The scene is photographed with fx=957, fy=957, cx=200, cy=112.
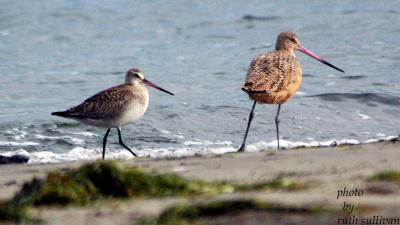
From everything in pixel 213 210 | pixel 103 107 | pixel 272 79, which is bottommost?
pixel 103 107

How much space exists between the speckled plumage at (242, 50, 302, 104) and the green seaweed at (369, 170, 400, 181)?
378 cm

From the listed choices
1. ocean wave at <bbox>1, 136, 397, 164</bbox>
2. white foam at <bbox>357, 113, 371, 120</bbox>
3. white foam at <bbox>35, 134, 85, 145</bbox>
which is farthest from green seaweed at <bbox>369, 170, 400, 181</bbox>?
white foam at <bbox>357, 113, 371, 120</bbox>

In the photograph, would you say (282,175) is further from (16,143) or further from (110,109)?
(16,143)

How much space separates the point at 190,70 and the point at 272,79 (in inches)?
231

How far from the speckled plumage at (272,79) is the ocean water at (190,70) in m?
0.72


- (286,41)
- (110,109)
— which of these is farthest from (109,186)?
(286,41)

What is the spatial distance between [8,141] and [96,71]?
16.1ft

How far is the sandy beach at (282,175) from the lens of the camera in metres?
5.09

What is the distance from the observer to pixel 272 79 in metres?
9.58

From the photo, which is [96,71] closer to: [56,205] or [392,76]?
[392,76]

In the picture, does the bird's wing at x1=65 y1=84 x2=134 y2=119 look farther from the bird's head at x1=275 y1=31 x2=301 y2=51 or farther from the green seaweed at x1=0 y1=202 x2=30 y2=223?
the green seaweed at x1=0 y1=202 x2=30 y2=223

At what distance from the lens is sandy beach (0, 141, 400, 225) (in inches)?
201

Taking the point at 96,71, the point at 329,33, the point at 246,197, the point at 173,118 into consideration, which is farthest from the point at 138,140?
the point at 329,33

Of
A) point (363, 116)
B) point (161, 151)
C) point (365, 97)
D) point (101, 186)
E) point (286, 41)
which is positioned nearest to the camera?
point (101, 186)
